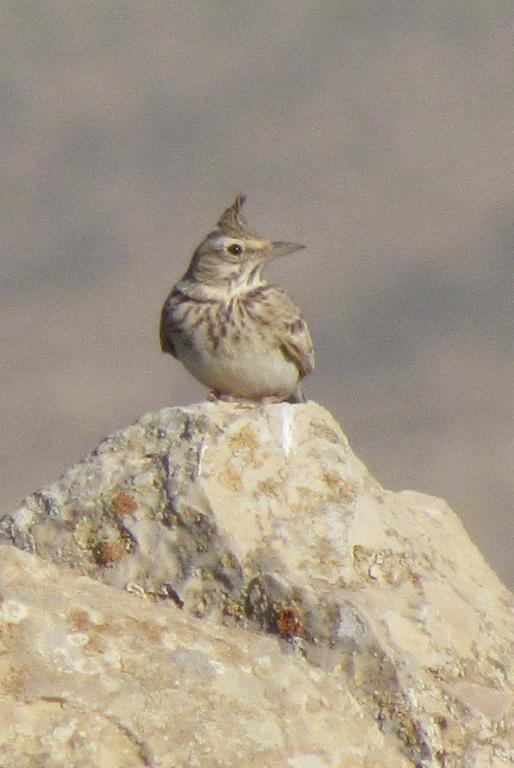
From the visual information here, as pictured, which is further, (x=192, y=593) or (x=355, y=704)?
(x=192, y=593)

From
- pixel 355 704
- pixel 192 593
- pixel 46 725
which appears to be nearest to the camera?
pixel 46 725

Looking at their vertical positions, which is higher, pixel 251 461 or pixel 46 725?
pixel 251 461

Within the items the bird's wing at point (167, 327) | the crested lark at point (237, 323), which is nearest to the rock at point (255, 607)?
the crested lark at point (237, 323)

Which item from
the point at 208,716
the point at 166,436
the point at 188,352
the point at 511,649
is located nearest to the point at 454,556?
the point at 511,649

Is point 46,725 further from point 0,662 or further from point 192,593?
point 192,593

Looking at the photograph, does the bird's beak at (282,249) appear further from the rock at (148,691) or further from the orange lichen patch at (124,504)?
the rock at (148,691)

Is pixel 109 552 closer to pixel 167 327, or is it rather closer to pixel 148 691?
pixel 148 691
